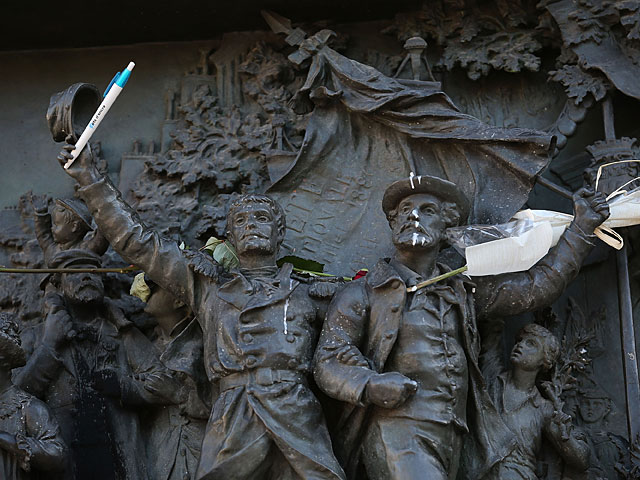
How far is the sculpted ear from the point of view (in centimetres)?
657

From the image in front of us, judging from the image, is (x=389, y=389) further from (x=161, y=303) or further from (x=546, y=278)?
(x=161, y=303)

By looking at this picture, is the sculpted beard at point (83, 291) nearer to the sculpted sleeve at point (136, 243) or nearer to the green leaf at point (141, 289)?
the green leaf at point (141, 289)

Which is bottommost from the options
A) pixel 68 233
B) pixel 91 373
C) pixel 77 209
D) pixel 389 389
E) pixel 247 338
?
pixel 389 389

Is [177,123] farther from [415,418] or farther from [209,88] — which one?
[415,418]

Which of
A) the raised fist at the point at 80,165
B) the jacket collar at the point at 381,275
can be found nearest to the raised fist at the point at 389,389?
the jacket collar at the point at 381,275

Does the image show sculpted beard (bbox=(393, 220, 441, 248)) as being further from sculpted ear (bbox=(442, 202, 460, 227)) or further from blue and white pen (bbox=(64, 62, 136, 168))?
blue and white pen (bbox=(64, 62, 136, 168))

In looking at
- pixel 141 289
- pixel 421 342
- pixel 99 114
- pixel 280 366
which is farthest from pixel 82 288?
pixel 421 342

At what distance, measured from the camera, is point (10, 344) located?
21.1 feet

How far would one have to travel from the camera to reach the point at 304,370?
631 centimetres

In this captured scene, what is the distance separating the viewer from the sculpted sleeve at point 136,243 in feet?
21.5

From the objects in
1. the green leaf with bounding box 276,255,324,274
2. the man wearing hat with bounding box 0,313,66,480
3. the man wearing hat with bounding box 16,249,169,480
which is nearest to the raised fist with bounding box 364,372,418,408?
the green leaf with bounding box 276,255,324,274

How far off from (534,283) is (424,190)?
2.19ft

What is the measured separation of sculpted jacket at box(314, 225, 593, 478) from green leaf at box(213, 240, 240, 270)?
2.27ft

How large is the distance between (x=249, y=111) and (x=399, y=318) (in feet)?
6.66
